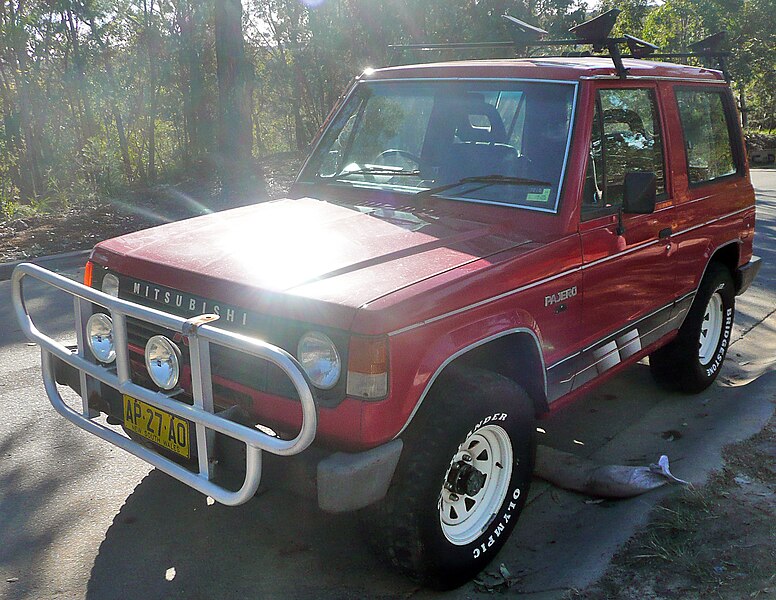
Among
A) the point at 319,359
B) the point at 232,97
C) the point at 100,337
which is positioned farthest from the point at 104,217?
the point at 319,359

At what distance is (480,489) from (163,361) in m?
1.38

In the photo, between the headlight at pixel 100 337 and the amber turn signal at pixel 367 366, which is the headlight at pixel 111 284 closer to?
the headlight at pixel 100 337

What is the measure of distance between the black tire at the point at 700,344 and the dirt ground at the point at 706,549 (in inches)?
51.9

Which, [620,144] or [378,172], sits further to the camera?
[378,172]

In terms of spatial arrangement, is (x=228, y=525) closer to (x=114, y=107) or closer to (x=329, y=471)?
(x=329, y=471)

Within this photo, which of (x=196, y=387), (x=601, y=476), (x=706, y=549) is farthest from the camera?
(x=601, y=476)

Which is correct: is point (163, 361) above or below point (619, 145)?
below

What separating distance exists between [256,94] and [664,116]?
16061mm

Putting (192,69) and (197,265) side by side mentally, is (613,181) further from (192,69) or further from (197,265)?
(192,69)

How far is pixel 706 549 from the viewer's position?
3.26 meters

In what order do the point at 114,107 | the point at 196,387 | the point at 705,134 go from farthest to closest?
1. the point at 114,107
2. the point at 705,134
3. the point at 196,387

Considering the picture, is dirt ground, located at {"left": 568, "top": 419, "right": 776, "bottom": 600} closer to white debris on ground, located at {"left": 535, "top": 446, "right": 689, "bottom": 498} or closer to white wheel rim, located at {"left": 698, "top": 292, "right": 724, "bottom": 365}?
white debris on ground, located at {"left": 535, "top": 446, "right": 689, "bottom": 498}

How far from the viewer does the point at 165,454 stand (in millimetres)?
3041

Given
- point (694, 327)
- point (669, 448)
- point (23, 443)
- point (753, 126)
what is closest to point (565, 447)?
point (669, 448)
